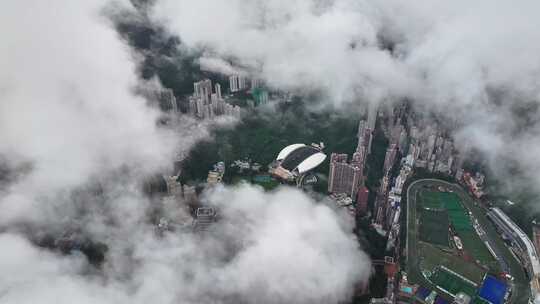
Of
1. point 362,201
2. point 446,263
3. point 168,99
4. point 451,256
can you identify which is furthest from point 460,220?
point 168,99

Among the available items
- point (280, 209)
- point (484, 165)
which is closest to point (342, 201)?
point (280, 209)

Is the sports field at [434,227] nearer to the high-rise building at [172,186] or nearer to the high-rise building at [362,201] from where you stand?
the high-rise building at [362,201]

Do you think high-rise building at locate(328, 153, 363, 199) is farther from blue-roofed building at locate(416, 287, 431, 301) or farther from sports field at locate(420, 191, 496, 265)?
blue-roofed building at locate(416, 287, 431, 301)

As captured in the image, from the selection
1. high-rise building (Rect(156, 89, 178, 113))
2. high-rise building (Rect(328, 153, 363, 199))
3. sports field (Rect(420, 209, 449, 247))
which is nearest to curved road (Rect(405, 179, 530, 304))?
sports field (Rect(420, 209, 449, 247))

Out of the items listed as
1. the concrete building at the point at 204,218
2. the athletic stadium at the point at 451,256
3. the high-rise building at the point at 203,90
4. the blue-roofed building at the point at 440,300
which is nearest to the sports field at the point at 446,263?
the athletic stadium at the point at 451,256

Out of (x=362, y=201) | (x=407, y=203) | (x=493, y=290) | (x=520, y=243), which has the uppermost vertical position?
(x=362, y=201)

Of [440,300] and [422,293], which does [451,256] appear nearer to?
[440,300]
